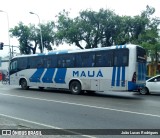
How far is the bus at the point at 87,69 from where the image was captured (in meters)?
15.9

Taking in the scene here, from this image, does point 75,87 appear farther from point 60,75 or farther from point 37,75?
point 37,75

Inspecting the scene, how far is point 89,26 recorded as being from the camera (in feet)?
121

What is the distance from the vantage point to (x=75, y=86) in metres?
18.8

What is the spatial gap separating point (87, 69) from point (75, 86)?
1.66m

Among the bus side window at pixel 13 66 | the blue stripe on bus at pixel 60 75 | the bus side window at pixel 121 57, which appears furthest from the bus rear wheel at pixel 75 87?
the bus side window at pixel 13 66

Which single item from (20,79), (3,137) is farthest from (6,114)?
(20,79)

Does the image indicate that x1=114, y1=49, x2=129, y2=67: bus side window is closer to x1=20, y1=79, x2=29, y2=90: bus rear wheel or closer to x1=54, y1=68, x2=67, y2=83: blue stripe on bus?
x1=54, y1=68, x2=67, y2=83: blue stripe on bus

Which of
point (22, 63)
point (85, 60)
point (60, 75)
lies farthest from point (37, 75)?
point (85, 60)

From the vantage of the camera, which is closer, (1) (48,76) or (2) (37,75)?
(1) (48,76)

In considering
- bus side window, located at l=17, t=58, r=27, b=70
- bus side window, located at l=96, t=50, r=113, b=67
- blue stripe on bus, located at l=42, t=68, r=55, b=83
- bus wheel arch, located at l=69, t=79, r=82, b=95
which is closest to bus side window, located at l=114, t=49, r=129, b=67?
bus side window, located at l=96, t=50, r=113, b=67

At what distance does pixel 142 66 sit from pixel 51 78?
6925mm

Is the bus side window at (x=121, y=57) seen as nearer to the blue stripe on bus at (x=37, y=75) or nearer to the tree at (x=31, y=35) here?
the blue stripe on bus at (x=37, y=75)

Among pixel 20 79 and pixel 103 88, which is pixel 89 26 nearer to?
pixel 20 79

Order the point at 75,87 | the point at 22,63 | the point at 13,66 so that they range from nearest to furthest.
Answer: the point at 75,87
the point at 22,63
the point at 13,66
